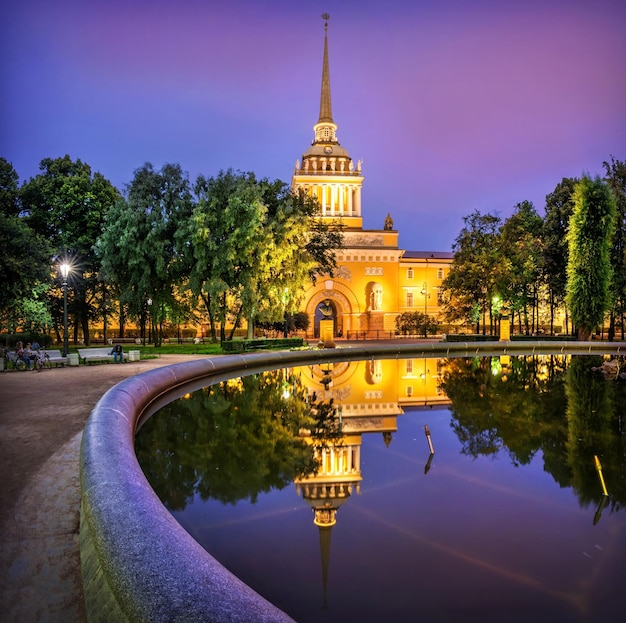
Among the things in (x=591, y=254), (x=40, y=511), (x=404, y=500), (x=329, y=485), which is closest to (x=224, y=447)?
(x=329, y=485)

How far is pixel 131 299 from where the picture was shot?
27531 millimetres

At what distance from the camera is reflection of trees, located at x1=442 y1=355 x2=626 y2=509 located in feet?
24.9

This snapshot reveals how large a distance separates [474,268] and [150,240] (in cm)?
2420

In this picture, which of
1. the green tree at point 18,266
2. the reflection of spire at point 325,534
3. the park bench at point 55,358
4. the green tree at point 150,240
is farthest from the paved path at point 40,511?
the green tree at point 150,240

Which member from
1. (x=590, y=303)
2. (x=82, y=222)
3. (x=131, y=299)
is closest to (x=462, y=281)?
(x=590, y=303)

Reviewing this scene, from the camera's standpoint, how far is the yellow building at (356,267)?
52500 mm

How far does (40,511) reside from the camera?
4.92m

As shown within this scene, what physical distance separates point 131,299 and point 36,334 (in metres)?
6.88

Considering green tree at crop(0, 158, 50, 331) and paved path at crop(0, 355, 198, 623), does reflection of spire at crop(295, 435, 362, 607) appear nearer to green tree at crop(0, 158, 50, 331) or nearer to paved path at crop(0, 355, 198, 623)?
paved path at crop(0, 355, 198, 623)

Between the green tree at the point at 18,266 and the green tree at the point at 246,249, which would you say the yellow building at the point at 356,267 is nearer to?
the green tree at the point at 246,249

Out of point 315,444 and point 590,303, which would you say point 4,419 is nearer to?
point 315,444

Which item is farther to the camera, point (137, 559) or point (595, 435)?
point (595, 435)

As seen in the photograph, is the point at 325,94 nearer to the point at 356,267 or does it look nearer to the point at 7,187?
the point at 356,267

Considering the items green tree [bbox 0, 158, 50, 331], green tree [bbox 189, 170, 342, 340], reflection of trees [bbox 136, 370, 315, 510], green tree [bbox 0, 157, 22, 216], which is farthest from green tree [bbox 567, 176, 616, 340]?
green tree [bbox 0, 157, 22, 216]
